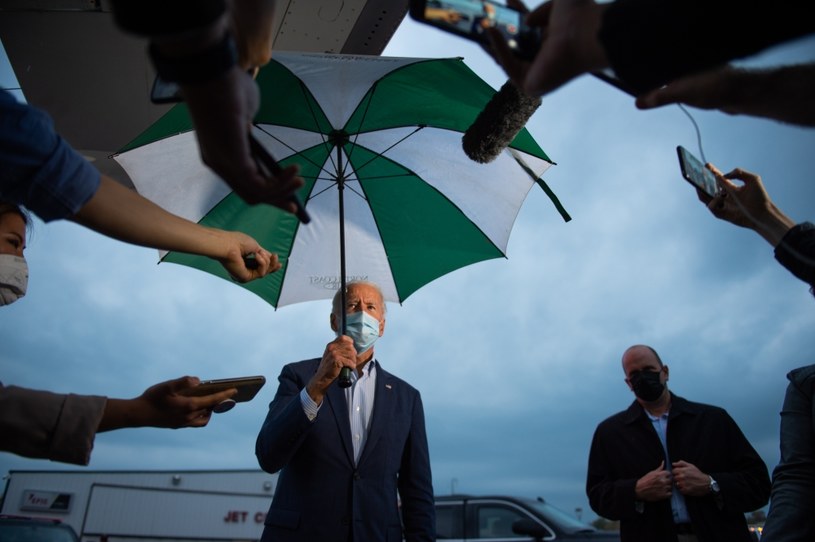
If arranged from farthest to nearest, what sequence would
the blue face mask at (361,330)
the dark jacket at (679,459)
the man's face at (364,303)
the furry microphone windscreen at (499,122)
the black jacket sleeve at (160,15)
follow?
the man's face at (364,303), the blue face mask at (361,330), the dark jacket at (679,459), the furry microphone windscreen at (499,122), the black jacket sleeve at (160,15)

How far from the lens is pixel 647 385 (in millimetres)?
3564

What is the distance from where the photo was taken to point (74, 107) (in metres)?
4.59

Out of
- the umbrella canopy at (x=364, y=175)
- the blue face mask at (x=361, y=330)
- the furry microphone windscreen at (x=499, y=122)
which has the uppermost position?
the umbrella canopy at (x=364, y=175)

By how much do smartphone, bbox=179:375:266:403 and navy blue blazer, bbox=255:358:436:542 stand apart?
108 centimetres

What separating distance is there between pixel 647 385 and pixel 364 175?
234cm

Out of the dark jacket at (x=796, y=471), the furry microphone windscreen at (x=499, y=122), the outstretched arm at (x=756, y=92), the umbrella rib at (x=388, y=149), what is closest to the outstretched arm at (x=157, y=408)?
the outstretched arm at (x=756, y=92)

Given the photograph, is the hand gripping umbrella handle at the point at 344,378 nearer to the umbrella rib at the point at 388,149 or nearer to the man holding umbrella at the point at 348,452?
the man holding umbrella at the point at 348,452

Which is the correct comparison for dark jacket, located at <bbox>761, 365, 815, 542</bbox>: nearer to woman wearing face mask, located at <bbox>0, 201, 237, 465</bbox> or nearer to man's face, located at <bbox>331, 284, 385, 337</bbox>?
man's face, located at <bbox>331, 284, 385, 337</bbox>

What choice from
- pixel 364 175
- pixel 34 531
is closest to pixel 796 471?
pixel 364 175

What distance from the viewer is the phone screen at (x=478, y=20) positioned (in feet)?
3.91

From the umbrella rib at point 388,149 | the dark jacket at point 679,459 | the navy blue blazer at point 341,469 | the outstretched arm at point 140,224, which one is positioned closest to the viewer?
the outstretched arm at point 140,224

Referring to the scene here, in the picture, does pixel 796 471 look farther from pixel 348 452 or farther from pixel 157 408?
pixel 157 408

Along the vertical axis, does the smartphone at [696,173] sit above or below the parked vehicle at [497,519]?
above

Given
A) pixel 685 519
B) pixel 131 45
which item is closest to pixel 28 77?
pixel 131 45
